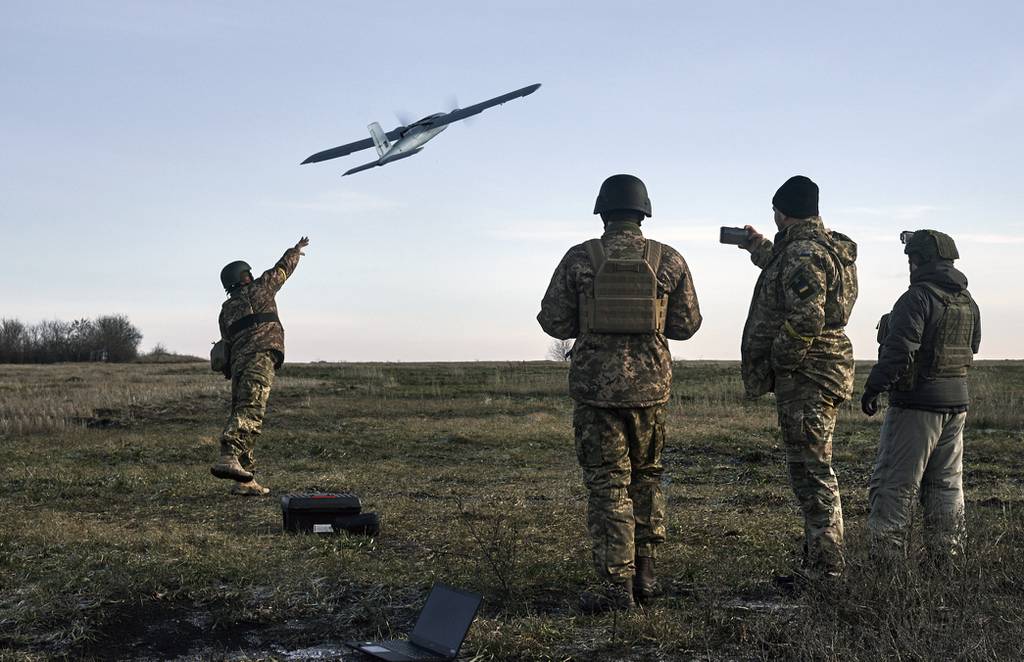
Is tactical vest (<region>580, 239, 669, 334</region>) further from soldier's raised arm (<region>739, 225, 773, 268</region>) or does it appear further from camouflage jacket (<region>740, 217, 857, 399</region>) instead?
soldier's raised arm (<region>739, 225, 773, 268</region>)

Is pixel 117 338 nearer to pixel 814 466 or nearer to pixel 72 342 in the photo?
pixel 72 342

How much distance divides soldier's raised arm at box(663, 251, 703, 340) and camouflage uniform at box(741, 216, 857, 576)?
0.40 meters

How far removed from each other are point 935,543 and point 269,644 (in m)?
3.89

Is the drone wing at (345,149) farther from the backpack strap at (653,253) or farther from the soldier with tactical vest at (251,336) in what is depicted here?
the backpack strap at (653,253)

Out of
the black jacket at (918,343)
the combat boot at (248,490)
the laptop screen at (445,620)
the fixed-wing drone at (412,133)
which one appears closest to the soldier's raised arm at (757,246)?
the black jacket at (918,343)

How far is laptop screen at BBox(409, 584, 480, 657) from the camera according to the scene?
4.79 metres

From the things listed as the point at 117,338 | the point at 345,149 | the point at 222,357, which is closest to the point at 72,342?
the point at 117,338

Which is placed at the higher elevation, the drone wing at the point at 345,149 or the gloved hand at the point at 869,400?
the drone wing at the point at 345,149

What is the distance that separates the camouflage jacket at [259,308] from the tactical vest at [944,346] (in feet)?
23.6

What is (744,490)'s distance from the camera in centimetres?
1082

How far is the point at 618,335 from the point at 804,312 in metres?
1.13

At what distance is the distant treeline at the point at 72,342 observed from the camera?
8706 cm

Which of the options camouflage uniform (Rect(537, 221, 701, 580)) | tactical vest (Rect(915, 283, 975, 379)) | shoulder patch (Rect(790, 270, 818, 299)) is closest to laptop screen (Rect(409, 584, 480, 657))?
camouflage uniform (Rect(537, 221, 701, 580))

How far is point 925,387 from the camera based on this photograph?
6598 millimetres
